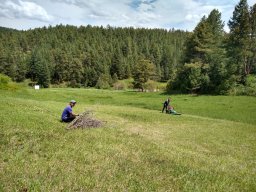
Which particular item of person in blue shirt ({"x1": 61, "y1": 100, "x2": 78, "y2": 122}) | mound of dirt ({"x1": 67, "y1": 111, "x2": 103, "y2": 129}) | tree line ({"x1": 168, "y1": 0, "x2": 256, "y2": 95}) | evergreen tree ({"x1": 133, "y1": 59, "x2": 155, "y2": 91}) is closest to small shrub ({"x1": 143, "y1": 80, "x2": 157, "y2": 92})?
evergreen tree ({"x1": 133, "y1": 59, "x2": 155, "y2": 91})

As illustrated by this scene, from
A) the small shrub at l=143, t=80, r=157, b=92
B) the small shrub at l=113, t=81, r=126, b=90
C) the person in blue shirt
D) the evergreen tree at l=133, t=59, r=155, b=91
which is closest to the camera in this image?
the person in blue shirt

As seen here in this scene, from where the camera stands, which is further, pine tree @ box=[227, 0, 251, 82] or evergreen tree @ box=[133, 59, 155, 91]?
evergreen tree @ box=[133, 59, 155, 91]

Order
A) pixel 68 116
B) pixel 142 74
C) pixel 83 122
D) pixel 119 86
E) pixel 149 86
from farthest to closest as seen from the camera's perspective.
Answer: pixel 119 86
pixel 149 86
pixel 142 74
pixel 68 116
pixel 83 122

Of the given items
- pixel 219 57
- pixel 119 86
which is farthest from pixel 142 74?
pixel 219 57

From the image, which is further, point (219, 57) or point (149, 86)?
point (149, 86)

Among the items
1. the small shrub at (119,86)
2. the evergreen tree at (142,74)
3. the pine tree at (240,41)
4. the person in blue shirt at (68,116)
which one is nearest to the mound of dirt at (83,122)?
the person in blue shirt at (68,116)

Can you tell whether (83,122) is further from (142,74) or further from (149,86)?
(149,86)

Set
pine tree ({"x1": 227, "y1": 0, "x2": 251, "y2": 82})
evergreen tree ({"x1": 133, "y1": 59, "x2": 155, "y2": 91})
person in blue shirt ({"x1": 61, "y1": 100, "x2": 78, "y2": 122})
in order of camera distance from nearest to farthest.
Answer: person in blue shirt ({"x1": 61, "y1": 100, "x2": 78, "y2": 122}) → pine tree ({"x1": 227, "y1": 0, "x2": 251, "y2": 82}) → evergreen tree ({"x1": 133, "y1": 59, "x2": 155, "y2": 91})

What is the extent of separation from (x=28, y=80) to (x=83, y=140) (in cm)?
14407

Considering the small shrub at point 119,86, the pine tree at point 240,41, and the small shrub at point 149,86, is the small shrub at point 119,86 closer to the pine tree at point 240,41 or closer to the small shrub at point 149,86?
the small shrub at point 149,86

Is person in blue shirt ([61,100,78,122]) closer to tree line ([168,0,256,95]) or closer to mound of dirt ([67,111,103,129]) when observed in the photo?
mound of dirt ([67,111,103,129])

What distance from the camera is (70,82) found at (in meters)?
147

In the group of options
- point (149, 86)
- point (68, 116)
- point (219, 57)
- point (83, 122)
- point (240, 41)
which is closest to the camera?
point (83, 122)

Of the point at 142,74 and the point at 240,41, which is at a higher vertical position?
the point at 240,41
